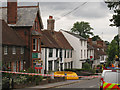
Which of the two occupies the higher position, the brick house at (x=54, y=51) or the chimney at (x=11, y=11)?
the chimney at (x=11, y=11)

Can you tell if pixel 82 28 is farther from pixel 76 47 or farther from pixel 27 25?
pixel 27 25

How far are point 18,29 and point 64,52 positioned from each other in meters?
18.6

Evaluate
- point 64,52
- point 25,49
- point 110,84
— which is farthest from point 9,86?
point 64,52

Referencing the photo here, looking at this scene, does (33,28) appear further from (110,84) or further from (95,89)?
(110,84)

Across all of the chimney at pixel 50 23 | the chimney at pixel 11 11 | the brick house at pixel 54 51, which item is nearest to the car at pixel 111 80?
the chimney at pixel 11 11

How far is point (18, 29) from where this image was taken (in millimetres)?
37625

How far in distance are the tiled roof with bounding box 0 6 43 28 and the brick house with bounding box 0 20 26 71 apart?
6.61 ft

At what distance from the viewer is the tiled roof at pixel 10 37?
31953mm

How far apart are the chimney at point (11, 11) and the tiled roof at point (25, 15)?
1.86ft

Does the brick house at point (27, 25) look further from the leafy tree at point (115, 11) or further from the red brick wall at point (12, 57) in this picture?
the leafy tree at point (115, 11)

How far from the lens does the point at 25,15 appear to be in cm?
3844

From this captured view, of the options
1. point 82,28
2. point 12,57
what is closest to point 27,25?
point 12,57

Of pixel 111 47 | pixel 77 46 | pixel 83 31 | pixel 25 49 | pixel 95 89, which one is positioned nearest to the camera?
pixel 95 89

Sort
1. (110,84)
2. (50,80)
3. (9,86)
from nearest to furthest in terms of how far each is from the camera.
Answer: (110,84) < (9,86) < (50,80)
